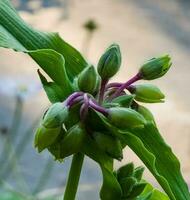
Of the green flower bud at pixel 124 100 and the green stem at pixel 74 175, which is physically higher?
the green flower bud at pixel 124 100

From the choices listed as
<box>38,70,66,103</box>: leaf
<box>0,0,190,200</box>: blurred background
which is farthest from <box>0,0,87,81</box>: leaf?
<box>0,0,190,200</box>: blurred background

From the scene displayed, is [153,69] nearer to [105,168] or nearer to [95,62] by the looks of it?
[105,168]

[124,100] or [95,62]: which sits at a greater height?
[95,62]

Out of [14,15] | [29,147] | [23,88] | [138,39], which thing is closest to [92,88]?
[14,15]

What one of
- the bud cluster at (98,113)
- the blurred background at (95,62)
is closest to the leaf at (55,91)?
the bud cluster at (98,113)

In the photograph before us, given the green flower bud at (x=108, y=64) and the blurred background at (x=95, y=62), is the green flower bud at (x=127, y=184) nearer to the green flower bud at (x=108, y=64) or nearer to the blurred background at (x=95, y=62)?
the green flower bud at (x=108, y=64)

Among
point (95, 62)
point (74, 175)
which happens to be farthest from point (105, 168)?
point (95, 62)
